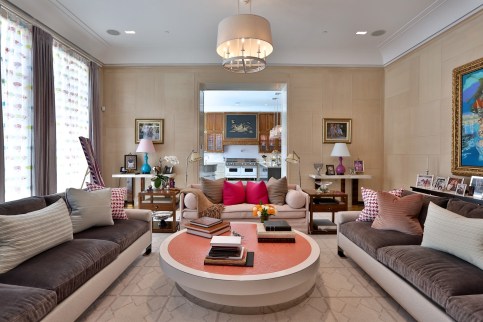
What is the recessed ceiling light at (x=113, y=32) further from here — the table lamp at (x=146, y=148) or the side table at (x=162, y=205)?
the side table at (x=162, y=205)

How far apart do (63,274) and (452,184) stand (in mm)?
4653

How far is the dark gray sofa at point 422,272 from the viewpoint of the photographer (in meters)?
1.59

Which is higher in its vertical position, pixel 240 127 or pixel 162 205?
pixel 240 127

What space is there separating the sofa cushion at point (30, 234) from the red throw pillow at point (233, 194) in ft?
7.33

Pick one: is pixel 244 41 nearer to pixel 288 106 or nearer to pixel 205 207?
pixel 205 207

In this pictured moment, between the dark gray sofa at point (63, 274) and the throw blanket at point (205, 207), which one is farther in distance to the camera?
the throw blanket at point (205, 207)

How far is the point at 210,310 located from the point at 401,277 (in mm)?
1493

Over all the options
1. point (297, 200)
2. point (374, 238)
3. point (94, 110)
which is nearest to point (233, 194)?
point (297, 200)

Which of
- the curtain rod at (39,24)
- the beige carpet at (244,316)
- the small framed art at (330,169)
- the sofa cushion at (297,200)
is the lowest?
the beige carpet at (244,316)

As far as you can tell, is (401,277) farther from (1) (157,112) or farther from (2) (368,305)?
(1) (157,112)

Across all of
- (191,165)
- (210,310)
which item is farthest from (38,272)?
(191,165)

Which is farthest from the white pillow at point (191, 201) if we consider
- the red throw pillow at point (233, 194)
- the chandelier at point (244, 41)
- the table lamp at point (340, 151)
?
the table lamp at point (340, 151)

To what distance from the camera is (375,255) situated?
2414 mm

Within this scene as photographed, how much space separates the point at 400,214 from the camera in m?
2.73
